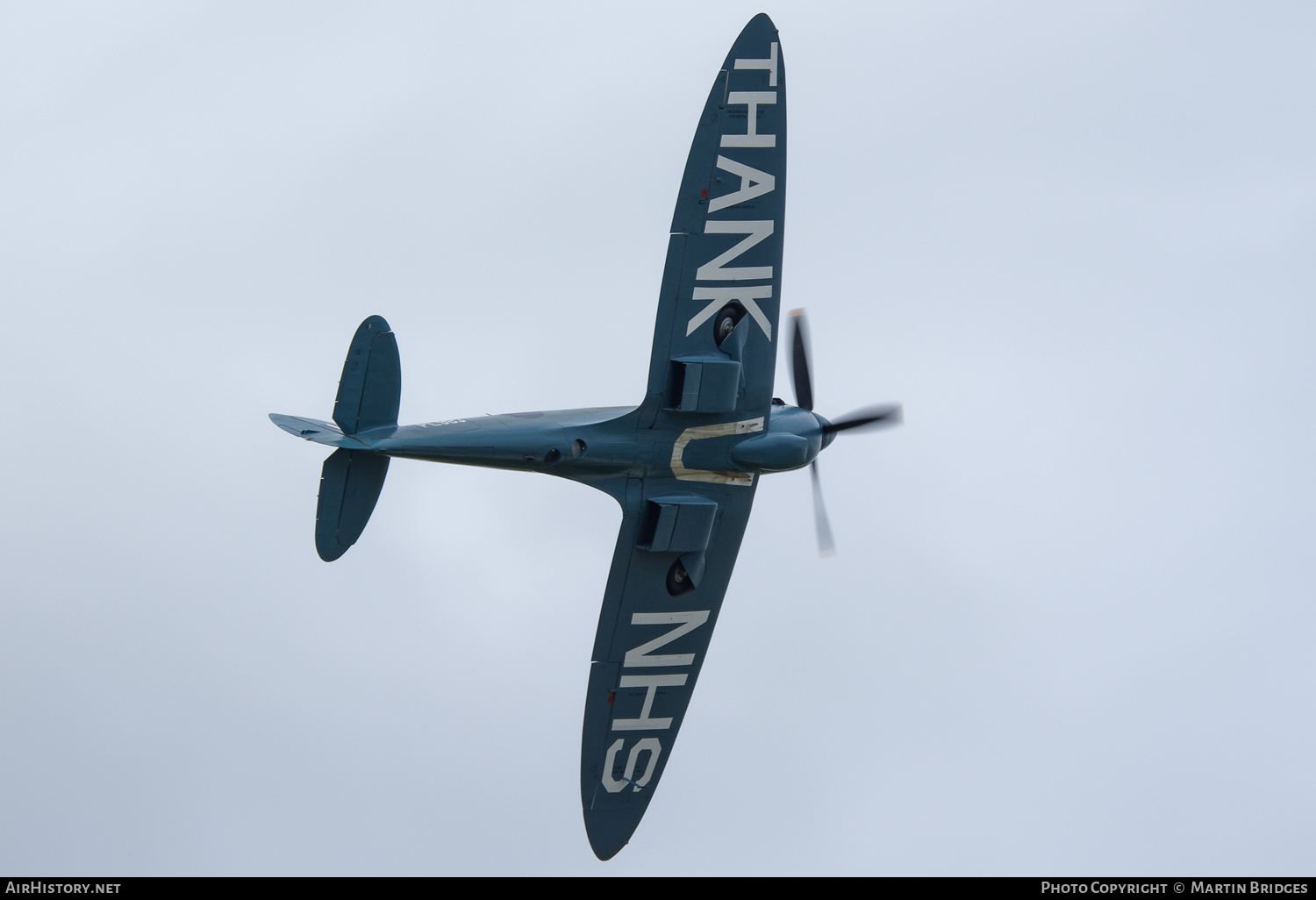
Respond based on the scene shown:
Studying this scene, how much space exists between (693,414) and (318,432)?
539cm

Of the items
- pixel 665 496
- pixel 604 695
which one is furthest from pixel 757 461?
pixel 604 695

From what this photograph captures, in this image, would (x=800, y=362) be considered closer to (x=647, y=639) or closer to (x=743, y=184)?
(x=743, y=184)

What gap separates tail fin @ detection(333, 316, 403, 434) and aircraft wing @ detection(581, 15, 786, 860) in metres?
3.68

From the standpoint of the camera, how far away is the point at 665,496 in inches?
1043

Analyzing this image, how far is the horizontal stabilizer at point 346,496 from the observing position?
82.1 ft

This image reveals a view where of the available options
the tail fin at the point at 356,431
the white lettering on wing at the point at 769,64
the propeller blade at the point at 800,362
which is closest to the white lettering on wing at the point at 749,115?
the white lettering on wing at the point at 769,64

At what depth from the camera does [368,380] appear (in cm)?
2480

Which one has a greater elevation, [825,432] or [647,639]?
[825,432]

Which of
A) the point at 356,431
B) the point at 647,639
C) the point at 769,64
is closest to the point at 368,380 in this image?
the point at 356,431

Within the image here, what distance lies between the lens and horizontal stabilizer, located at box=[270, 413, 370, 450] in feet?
80.3

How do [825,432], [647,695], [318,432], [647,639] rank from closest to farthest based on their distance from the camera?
1. [318,432]
2. [825,432]
3. [647,639]
4. [647,695]

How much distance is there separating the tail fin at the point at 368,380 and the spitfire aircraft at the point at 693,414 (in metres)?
0.02

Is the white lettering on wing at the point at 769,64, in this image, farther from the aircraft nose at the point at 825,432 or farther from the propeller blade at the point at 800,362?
the aircraft nose at the point at 825,432

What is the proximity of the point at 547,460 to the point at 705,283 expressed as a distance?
3.43m
